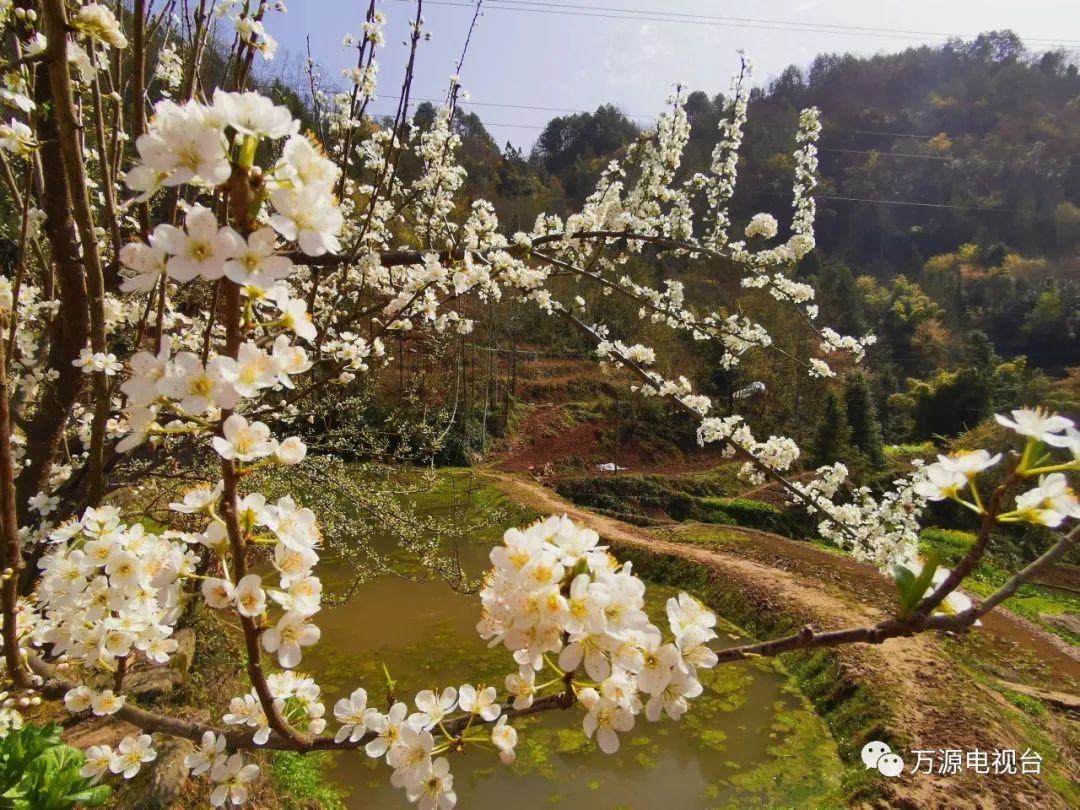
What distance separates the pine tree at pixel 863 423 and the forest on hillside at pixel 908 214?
0.07 meters

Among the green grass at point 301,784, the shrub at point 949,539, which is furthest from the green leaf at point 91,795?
the shrub at point 949,539

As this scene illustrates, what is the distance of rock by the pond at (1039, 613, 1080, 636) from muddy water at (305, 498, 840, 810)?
467cm

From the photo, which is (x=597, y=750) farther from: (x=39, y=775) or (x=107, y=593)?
(x=107, y=593)

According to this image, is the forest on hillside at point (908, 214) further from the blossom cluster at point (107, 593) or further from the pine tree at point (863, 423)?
the blossom cluster at point (107, 593)

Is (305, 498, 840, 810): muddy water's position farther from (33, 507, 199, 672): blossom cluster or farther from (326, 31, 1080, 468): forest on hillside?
(326, 31, 1080, 468): forest on hillside

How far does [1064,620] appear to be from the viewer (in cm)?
802

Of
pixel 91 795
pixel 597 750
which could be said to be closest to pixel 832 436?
pixel 597 750

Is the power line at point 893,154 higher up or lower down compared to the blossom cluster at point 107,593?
higher up

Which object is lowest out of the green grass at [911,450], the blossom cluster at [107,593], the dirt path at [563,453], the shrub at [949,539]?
the dirt path at [563,453]

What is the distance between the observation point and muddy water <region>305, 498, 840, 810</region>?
430 centimetres

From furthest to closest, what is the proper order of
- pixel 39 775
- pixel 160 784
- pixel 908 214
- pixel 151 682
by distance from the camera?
1. pixel 908 214
2. pixel 151 682
3. pixel 160 784
4. pixel 39 775

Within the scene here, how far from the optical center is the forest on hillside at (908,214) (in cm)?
1786

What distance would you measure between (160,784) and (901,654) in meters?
6.30

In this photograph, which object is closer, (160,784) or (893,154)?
(160,784)
